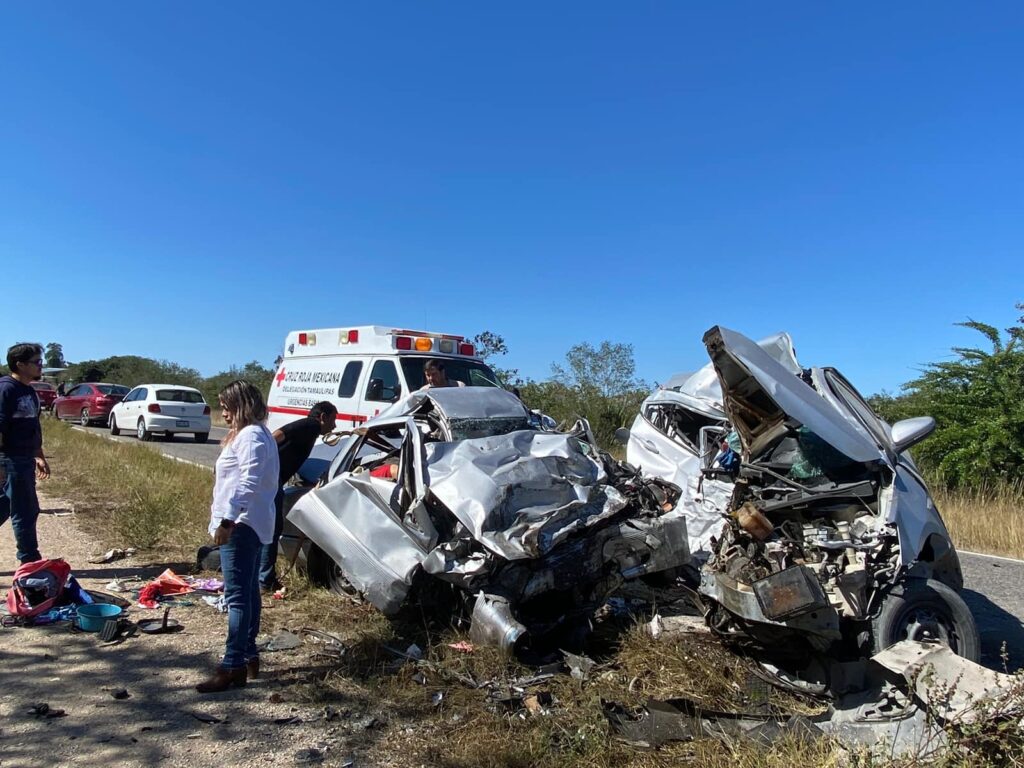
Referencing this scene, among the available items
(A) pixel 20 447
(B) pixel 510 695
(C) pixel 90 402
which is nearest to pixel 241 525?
(B) pixel 510 695

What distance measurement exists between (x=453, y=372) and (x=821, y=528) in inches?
244

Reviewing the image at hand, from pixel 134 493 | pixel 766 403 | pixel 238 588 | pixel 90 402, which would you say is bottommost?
pixel 238 588

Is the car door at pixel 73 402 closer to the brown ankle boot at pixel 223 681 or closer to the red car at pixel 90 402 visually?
the red car at pixel 90 402

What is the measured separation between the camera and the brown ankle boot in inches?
156

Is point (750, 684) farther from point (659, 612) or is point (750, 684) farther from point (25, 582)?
point (25, 582)

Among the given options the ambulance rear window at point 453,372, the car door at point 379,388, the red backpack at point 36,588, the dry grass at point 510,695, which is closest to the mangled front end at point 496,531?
the dry grass at point 510,695

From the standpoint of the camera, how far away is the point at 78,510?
30.9 ft

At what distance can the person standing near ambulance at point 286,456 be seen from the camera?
5.93m

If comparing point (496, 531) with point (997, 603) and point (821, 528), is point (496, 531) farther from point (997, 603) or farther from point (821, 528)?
point (997, 603)

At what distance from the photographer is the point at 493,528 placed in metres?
4.32

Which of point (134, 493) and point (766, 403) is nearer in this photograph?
point (766, 403)

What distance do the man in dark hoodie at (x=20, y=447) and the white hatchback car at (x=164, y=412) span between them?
14.9 metres

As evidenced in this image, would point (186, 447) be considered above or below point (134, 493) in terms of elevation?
above

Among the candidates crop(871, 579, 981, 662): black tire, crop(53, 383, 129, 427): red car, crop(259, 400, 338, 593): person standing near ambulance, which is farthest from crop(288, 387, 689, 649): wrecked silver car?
crop(53, 383, 129, 427): red car
